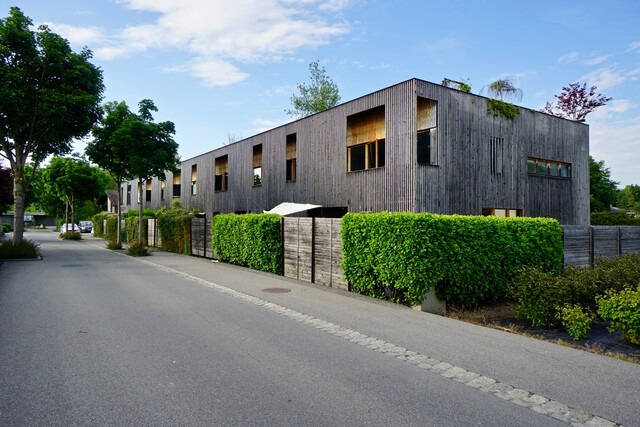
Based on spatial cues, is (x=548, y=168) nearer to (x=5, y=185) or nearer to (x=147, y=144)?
(x=147, y=144)

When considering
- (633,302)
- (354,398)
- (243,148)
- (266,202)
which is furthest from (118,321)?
(243,148)

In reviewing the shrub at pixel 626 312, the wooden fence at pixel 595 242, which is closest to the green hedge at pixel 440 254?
the wooden fence at pixel 595 242

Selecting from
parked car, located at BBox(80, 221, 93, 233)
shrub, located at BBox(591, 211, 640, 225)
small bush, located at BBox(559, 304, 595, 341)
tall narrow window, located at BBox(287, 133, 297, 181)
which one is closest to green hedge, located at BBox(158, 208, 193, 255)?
tall narrow window, located at BBox(287, 133, 297, 181)

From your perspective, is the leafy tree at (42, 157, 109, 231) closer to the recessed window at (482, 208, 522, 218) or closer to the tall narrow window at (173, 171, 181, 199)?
the tall narrow window at (173, 171, 181, 199)

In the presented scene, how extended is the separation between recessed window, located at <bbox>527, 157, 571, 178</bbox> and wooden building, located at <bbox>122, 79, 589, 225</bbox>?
49mm

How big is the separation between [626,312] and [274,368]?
17.3 ft

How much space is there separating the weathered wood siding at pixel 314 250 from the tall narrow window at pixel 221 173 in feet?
57.1

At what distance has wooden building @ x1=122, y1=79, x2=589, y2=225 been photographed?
14.5 metres

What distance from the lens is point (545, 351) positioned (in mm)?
5316

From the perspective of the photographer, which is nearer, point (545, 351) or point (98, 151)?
point (545, 351)

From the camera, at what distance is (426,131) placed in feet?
49.3

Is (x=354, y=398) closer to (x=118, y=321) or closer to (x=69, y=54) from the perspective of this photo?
(x=118, y=321)

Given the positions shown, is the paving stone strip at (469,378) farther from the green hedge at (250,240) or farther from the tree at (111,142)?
the tree at (111,142)

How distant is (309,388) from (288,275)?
28.1 feet
